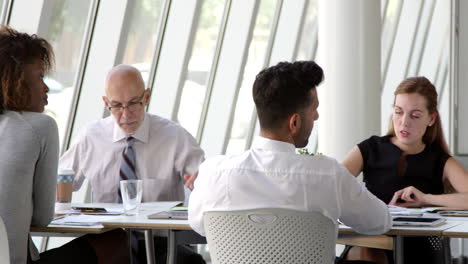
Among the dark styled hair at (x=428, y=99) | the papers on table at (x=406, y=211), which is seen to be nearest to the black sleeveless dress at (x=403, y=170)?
the dark styled hair at (x=428, y=99)

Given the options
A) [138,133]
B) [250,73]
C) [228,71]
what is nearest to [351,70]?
[228,71]

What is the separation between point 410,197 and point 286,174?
130 centimetres

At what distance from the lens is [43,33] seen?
491 centimetres

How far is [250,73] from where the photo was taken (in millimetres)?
8547

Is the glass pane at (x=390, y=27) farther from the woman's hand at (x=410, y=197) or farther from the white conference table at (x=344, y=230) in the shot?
the white conference table at (x=344, y=230)

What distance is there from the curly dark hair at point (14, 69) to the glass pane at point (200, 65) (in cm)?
415

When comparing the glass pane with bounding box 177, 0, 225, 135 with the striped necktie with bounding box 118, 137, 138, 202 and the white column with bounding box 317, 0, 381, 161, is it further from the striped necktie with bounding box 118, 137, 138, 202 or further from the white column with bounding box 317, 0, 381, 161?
the striped necktie with bounding box 118, 137, 138, 202

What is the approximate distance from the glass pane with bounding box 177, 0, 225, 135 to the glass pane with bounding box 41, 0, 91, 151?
1729 millimetres

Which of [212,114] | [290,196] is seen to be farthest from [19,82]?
[212,114]

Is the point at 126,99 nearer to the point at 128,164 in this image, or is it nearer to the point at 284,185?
the point at 128,164

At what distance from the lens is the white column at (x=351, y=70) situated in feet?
19.6

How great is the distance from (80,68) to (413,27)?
9.15 m

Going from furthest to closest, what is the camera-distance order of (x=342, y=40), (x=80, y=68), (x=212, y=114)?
(x=212, y=114)
(x=342, y=40)
(x=80, y=68)

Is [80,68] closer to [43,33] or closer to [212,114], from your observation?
[43,33]
